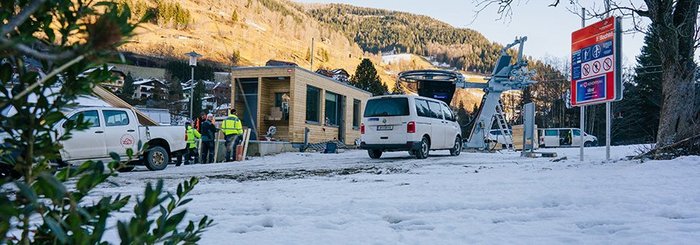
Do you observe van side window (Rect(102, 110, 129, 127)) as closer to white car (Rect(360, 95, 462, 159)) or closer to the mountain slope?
white car (Rect(360, 95, 462, 159))

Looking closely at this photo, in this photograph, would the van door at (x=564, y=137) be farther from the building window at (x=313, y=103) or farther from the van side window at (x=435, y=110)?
the van side window at (x=435, y=110)

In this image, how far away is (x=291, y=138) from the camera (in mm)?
19719

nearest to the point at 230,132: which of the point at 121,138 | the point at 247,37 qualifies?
the point at 121,138

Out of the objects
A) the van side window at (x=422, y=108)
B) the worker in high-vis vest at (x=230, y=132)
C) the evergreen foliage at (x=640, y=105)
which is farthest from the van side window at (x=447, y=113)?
the evergreen foliage at (x=640, y=105)

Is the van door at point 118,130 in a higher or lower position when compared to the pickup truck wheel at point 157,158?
higher

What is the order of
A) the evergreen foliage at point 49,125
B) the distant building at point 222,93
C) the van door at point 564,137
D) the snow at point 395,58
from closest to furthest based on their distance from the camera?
1. the evergreen foliage at point 49,125
2. the van door at point 564,137
3. the distant building at point 222,93
4. the snow at point 395,58

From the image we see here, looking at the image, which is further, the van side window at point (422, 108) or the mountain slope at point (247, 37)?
the mountain slope at point (247, 37)

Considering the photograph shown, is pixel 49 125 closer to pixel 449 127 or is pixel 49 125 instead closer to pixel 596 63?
pixel 596 63

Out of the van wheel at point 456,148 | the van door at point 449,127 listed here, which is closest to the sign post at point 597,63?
the van door at point 449,127

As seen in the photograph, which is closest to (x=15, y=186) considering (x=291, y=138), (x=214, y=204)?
(x=214, y=204)

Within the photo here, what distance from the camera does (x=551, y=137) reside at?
127 feet

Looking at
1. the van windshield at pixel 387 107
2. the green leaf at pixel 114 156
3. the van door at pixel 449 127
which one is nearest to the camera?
the green leaf at pixel 114 156

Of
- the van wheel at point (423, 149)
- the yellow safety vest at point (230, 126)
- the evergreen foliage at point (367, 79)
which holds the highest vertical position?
the evergreen foliage at point (367, 79)

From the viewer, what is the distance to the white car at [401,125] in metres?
12.8
